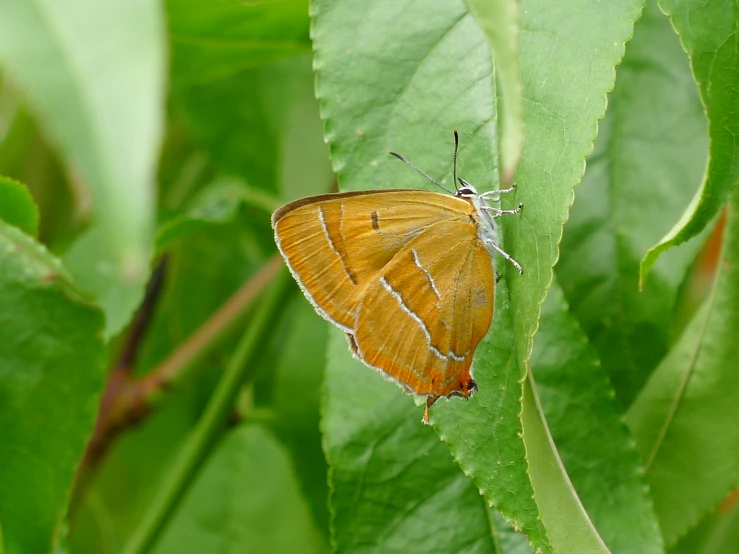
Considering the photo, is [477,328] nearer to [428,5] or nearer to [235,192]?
[428,5]

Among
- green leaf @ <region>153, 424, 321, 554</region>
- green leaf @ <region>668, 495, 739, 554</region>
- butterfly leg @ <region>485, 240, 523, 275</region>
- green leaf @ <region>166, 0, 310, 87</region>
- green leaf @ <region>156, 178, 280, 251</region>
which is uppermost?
green leaf @ <region>166, 0, 310, 87</region>

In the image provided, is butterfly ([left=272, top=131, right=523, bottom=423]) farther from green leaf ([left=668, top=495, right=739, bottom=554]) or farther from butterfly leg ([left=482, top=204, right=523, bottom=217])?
green leaf ([left=668, top=495, right=739, bottom=554])

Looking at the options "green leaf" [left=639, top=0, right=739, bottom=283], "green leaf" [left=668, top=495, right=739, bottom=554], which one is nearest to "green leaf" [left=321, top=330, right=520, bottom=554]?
"green leaf" [left=639, top=0, right=739, bottom=283]

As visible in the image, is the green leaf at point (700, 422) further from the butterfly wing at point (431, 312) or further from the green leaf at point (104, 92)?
the green leaf at point (104, 92)

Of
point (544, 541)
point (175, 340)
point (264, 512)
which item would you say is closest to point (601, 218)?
point (544, 541)

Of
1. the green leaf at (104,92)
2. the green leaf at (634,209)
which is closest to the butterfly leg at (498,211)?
the green leaf at (634,209)

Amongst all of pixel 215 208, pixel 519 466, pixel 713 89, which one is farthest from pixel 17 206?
pixel 713 89

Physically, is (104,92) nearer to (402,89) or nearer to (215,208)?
(402,89)
